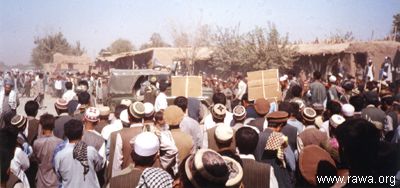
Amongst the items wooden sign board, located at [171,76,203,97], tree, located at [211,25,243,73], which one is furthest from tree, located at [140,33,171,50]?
wooden sign board, located at [171,76,203,97]

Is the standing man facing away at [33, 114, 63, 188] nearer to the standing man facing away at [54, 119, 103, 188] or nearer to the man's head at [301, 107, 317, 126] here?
the standing man facing away at [54, 119, 103, 188]

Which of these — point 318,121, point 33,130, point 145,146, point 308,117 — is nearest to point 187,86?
point 318,121

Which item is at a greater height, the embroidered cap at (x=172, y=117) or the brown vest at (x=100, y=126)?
the embroidered cap at (x=172, y=117)

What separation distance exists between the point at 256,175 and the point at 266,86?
5991 millimetres

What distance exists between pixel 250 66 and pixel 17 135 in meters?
18.4

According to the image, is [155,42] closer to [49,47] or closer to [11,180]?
[49,47]

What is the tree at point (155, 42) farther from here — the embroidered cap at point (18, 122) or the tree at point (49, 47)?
the embroidered cap at point (18, 122)

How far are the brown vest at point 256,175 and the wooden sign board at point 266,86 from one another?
18.7ft

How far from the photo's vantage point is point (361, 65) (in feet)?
53.6

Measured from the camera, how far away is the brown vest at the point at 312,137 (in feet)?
16.2

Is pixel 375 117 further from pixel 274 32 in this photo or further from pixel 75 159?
pixel 274 32

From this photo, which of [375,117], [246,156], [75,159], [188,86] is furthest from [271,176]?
[188,86]

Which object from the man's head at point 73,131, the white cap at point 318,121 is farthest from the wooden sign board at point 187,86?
the man's head at point 73,131

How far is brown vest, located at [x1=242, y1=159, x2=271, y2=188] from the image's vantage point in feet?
11.7
